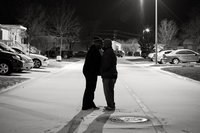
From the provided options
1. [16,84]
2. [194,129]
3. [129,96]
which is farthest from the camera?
[16,84]

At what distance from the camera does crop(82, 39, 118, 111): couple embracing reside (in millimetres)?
10055

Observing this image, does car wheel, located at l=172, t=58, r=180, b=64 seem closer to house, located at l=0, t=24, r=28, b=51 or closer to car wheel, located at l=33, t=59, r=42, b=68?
car wheel, located at l=33, t=59, r=42, b=68

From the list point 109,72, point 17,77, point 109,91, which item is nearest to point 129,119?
point 109,91

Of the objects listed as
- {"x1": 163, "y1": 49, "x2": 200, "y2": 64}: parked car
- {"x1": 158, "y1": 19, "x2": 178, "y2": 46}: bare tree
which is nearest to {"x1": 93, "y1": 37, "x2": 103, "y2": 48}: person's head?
{"x1": 163, "y1": 49, "x2": 200, "y2": 64}: parked car

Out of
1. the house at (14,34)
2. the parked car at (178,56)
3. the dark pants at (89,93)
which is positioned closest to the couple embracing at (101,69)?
the dark pants at (89,93)

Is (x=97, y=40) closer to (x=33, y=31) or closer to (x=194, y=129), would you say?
(x=194, y=129)

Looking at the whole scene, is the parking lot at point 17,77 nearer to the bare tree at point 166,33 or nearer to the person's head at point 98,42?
the person's head at point 98,42

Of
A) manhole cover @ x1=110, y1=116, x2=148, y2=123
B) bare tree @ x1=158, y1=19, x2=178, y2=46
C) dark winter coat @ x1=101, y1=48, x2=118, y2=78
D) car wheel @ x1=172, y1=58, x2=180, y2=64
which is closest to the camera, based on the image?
manhole cover @ x1=110, y1=116, x2=148, y2=123

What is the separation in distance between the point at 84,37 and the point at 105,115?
3962 inches

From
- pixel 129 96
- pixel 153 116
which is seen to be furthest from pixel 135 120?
pixel 129 96

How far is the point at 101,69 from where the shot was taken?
10172mm

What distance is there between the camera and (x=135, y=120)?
28.0 feet

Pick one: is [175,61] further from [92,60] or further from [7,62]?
[92,60]

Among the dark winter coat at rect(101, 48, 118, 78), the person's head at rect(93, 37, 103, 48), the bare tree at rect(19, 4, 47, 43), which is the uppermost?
the bare tree at rect(19, 4, 47, 43)
